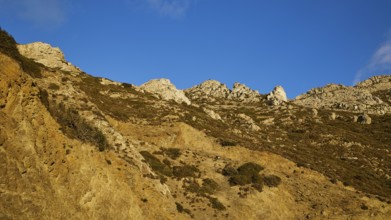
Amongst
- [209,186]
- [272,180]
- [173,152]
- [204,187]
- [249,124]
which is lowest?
[204,187]

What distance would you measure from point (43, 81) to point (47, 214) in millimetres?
24181

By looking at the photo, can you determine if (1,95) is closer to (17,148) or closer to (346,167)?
(17,148)

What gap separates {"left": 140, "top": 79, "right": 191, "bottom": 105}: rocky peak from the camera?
91.1m

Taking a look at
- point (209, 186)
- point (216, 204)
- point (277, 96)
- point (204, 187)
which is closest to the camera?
point (216, 204)

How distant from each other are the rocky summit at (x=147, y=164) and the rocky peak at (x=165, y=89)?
493 inches

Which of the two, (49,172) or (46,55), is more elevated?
(46,55)

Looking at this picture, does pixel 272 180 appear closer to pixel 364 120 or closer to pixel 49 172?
pixel 49 172

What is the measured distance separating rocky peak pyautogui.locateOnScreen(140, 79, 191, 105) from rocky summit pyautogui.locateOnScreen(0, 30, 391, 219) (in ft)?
41.1

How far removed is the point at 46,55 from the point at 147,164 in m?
69.0

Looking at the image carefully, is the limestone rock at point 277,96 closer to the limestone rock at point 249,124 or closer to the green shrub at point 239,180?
the limestone rock at point 249,124

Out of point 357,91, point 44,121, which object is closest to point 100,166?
point 44,121

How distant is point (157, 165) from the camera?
40.3 meters

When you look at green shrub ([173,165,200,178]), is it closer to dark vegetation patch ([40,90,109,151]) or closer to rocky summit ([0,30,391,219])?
rocky summit ([0,30,391,219])

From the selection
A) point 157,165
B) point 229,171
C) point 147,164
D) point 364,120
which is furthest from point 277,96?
point 147,164
